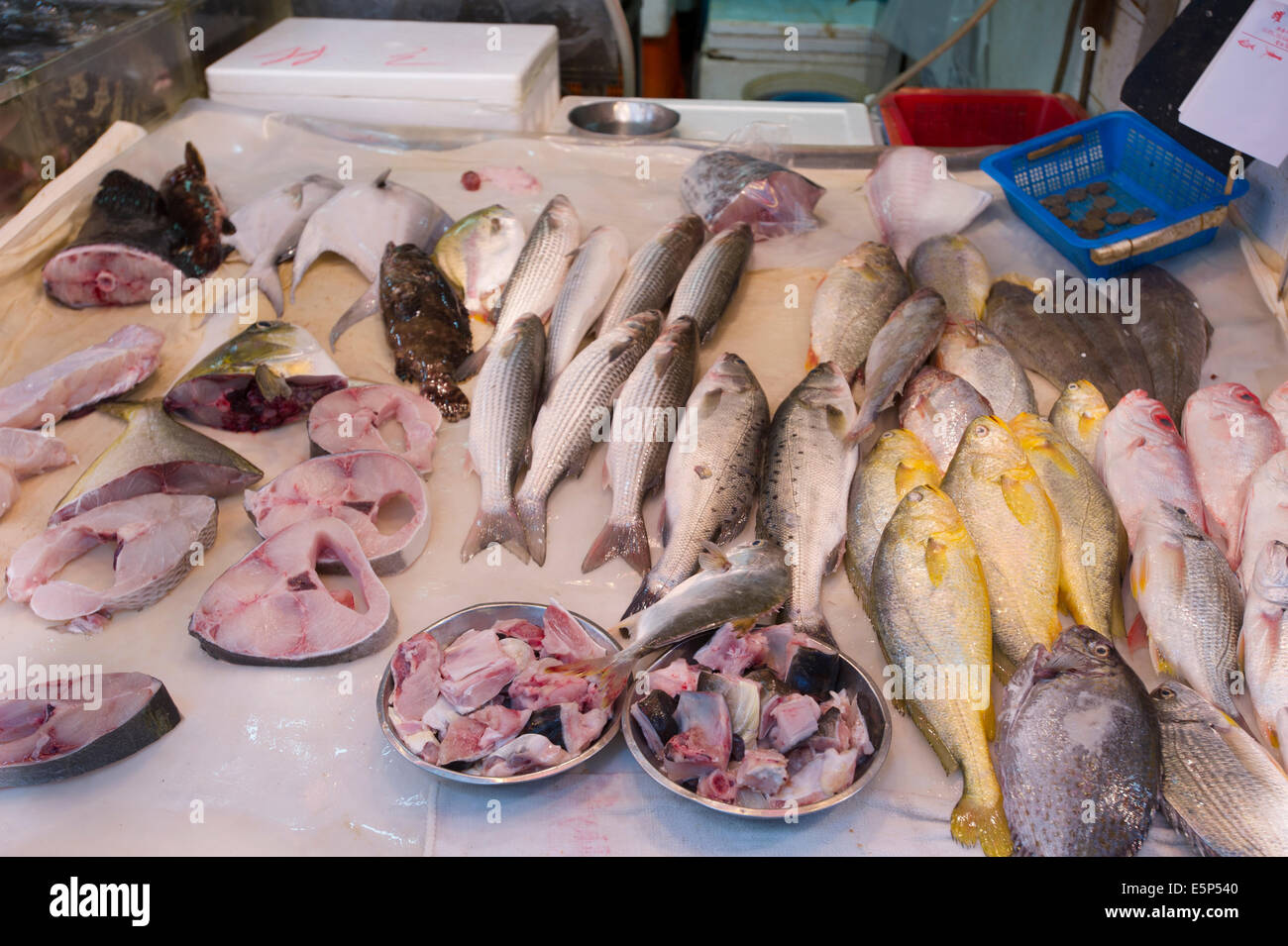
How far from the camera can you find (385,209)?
12.5 ft

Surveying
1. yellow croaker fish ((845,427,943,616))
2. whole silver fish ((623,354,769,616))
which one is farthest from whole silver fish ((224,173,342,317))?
yellow croaker fish ((845,427,943,616))

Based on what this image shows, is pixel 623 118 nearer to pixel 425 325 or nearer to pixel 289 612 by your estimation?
pixel 425 325

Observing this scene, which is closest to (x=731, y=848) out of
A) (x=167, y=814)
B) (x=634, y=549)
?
(x=634, y=549)

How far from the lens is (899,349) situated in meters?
2.92

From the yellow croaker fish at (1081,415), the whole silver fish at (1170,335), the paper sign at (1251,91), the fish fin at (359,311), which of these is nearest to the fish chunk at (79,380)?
the fish fin at (359,311)

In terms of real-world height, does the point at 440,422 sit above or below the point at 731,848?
above

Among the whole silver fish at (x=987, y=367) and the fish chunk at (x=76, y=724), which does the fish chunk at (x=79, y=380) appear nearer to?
the fish chunk at (x=76, y=724)

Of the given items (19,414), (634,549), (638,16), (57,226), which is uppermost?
(638,16)

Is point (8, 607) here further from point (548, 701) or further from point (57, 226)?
point (57, 226)

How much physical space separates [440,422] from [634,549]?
0.90 meters

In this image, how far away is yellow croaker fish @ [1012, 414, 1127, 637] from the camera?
222cm

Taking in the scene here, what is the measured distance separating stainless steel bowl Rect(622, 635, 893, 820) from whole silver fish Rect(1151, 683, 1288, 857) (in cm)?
56

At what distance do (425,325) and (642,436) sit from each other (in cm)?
106

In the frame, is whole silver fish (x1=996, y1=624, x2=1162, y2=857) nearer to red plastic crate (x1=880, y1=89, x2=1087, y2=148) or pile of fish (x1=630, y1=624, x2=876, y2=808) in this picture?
pile of fish (x1=630, y1=624, x2=876, y2=808)
